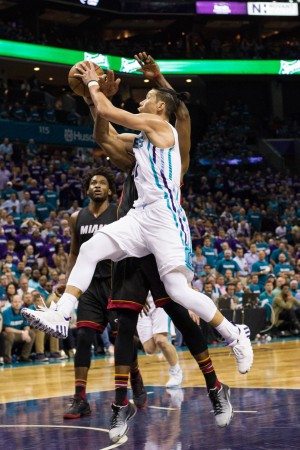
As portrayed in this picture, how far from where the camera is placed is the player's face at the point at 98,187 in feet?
23.6

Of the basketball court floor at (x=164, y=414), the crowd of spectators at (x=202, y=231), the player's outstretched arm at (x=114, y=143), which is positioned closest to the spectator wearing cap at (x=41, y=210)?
the crowd of spectators at (x=202, y=231)

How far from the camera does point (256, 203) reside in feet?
92.9

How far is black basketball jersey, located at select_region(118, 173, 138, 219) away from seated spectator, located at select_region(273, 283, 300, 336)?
37.8ft

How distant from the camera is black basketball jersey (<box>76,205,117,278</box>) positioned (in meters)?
7.34

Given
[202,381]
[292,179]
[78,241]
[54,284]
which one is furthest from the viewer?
[292,179]

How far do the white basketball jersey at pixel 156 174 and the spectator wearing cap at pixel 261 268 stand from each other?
41.6 ft

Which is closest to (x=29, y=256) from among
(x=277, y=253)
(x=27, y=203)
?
(x=27, y=203)

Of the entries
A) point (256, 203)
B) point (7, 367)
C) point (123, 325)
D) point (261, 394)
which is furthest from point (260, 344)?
point (256, 203)

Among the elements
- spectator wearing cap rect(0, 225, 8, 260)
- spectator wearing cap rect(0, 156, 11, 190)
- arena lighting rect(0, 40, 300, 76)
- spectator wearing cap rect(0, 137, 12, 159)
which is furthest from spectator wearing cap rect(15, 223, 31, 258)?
arena lighting rect(0, 40, 300, 76)

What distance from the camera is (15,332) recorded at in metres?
13.4

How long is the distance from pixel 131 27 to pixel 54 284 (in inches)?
955

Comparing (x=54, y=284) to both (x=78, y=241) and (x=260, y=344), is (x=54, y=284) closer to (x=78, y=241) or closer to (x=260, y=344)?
(x=260, y=344)

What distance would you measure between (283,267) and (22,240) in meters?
6.40

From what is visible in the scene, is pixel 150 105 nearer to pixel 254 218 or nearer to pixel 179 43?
pixel 254 218
